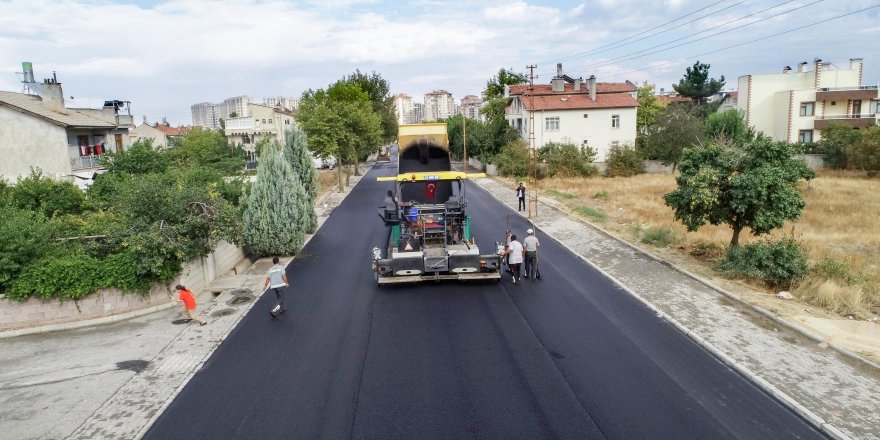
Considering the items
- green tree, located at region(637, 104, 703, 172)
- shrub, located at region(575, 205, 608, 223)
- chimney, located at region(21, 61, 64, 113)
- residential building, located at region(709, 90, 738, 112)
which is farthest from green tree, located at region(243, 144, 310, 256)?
residential building, located at region(709, 90, 738, 112)

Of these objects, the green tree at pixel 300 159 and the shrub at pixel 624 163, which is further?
the shrub at pixel 624 163

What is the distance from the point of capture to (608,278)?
1605cm

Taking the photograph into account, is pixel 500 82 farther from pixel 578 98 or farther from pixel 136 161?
pixel 136 161

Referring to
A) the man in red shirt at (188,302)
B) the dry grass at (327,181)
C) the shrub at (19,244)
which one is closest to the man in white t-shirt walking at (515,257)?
the man in red shirt at (188,302)

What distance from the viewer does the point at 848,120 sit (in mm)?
48781

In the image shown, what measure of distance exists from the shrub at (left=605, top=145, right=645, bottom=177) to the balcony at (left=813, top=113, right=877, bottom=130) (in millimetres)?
16767

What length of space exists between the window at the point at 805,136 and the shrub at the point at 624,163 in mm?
16815

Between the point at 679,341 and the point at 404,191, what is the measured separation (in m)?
10.1

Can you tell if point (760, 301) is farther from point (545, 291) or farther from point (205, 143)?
point (205, 143)

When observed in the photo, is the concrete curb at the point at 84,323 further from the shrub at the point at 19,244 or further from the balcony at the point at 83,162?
the balcony at the point at 83,162

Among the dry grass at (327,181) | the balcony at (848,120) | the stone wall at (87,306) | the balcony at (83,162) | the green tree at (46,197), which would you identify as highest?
the balcony at (848,120)

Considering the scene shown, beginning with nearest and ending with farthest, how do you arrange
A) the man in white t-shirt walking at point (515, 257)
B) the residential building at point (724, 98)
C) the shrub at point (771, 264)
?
1. the shrub at point (771, 264)
2. the man in white t-shirt walking at point (515, 257)
3. the residential building at point (724, 98)

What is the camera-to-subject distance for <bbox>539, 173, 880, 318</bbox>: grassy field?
13.9 metres

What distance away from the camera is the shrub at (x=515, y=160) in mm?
45719
